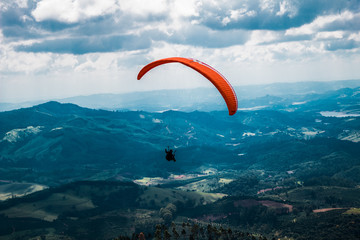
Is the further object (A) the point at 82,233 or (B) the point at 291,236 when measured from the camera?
(A) the point at 82,233

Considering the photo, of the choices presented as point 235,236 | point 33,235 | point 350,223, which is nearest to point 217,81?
point 235,236

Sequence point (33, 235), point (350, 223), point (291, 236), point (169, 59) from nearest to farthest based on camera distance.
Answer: point (169, 59) < point (350, 223) < point (291, 236) < point (33, 235)

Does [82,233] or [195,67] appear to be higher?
[195,67]

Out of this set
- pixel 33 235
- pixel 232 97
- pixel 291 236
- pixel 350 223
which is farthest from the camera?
pixel 33 235

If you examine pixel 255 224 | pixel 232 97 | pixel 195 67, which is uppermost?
pixel 195 67

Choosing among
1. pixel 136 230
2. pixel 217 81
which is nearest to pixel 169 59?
pixel 217 81

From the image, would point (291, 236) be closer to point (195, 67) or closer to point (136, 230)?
point (136, 230)

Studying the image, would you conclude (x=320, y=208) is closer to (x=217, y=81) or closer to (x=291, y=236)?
(x=291, y=236)
